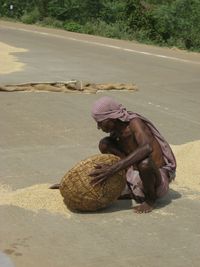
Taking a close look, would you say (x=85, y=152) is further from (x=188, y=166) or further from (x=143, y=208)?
(x=143, y=208)

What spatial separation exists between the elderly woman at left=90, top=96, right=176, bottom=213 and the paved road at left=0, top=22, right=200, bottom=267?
173mm

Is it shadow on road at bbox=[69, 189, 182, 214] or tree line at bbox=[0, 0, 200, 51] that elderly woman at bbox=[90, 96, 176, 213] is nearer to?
shadow on road at bbox=[69, 189, 182, 214]

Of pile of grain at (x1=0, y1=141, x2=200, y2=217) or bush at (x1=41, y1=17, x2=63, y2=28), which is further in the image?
bush at (x1=41, y1=17, x2=63, y2=28)

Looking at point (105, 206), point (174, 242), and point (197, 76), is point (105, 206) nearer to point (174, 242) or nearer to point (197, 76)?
point (174, 242)

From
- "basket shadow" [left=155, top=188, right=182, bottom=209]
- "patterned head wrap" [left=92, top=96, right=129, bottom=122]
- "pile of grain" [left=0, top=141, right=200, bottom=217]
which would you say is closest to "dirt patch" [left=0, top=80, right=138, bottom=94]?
"pile of grain" [left=0, top=141, right=200, bottom=217]

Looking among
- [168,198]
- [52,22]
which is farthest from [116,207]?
[52,22]

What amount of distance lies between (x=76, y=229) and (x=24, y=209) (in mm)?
627

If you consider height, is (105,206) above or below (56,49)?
above

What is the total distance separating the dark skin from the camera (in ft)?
17.2

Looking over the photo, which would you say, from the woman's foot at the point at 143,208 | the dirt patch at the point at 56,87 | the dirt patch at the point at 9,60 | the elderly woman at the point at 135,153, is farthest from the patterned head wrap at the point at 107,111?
the dirt patch at the point at 9,60

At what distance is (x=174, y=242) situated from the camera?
15.8 ft

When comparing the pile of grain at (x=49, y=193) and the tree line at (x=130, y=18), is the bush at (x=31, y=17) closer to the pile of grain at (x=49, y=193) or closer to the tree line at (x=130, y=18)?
the tree line at (x=130, y=18)

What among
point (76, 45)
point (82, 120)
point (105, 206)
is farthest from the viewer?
point (76, 45)

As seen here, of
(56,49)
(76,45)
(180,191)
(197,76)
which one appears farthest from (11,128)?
(76,45)
